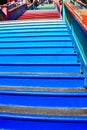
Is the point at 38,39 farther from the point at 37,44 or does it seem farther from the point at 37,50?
the point at 37,50

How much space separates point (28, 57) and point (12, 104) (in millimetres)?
1159

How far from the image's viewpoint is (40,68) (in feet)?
11.9

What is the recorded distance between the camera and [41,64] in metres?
3.62

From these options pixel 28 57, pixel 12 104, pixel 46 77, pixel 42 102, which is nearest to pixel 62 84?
pixel 46 77

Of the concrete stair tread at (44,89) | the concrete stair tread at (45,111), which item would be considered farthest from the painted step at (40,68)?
the concrete stair tread at (45,111)

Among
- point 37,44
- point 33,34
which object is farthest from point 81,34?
point 33,34

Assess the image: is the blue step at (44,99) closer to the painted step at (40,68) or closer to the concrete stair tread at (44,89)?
the concrete stair tread at (44,89)

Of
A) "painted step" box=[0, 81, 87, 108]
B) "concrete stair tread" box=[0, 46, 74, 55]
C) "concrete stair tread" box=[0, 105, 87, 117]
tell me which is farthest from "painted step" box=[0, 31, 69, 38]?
"concrete stair tread" box=[0, 105, 87, 117]

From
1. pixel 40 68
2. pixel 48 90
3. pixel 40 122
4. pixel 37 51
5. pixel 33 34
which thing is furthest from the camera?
pixel 33 34

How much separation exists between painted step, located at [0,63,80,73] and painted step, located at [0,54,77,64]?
6.9 inches

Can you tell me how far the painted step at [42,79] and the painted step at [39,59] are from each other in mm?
480

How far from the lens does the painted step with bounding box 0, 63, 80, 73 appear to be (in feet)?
11.7

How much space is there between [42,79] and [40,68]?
38 centimetres

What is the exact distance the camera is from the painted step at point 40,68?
3554 mm
